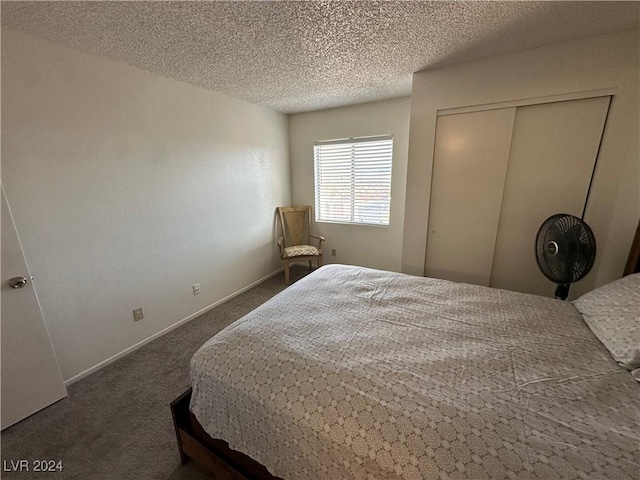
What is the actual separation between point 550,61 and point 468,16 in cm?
91

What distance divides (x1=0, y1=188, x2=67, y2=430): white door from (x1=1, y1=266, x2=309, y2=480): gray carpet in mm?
120

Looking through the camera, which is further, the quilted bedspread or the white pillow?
the white pillow

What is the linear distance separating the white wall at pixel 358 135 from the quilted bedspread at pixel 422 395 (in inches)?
83.5

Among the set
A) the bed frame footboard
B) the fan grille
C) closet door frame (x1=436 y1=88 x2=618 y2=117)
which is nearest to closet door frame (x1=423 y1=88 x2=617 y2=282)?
closet door frame (x1=436 y1=88 x2=618 y2=117)

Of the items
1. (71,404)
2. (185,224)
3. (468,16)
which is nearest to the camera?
(468,16)

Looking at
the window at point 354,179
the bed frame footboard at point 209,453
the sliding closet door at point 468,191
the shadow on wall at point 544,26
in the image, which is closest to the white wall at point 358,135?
the window at point 354,179

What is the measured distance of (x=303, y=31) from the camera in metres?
1.64

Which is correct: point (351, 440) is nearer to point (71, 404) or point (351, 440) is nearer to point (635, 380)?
point (635, 380)

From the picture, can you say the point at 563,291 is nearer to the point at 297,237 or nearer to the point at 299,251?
the point at 299,251

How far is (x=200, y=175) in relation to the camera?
8.82 feet

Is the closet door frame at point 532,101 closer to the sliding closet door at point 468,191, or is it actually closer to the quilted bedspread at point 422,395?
the sliding closet door at point 468,191

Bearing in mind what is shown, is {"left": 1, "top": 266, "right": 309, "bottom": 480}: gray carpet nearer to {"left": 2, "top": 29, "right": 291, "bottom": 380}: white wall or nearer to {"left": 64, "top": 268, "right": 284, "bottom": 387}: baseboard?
{"left": 64, "top": 268, "right": 284, "bottom": 387}: baseboard

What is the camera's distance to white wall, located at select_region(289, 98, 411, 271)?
326 centimetres

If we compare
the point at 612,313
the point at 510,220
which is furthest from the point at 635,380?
the point at 510,220
